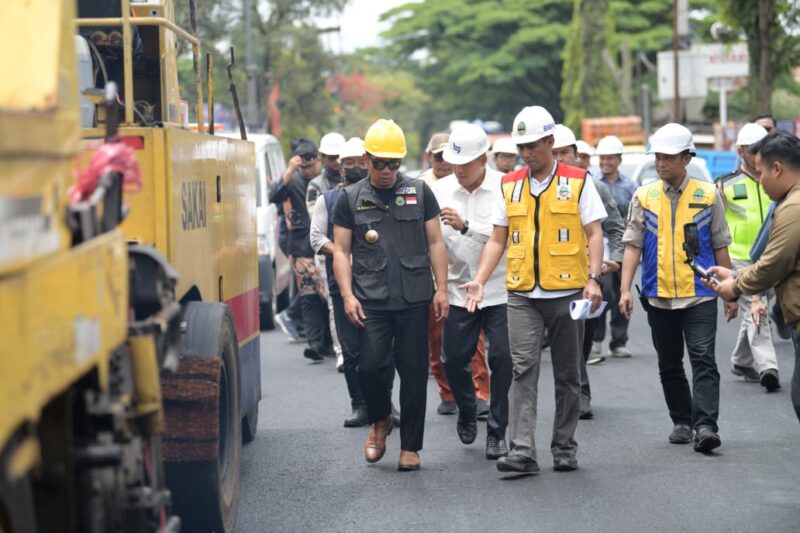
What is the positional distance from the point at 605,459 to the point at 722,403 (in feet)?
7.15

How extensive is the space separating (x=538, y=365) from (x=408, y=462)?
36.6 inches

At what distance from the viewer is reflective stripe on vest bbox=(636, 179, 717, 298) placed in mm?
8695

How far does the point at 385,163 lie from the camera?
819cm

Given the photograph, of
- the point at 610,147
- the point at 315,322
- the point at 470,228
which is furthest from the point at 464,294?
the point at 315,322

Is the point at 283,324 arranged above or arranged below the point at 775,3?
below

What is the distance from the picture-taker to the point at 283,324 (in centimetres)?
1525

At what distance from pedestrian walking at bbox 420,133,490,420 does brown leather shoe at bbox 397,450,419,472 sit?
1516 millimetres

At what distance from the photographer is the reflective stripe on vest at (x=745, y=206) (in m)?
11.3

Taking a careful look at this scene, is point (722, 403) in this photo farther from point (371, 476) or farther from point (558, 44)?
point (558, 44)

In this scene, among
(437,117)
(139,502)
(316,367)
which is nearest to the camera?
(139,502)

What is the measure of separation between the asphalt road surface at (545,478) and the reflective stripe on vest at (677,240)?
3.23 ft

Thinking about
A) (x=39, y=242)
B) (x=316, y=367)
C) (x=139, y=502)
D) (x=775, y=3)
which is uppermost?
(x=775, y=3)

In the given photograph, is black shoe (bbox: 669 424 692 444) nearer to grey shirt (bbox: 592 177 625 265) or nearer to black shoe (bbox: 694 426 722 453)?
black shoe (bbox: 694 426 722 453)

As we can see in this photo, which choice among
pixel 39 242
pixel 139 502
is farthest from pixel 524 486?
pixel 39 242
